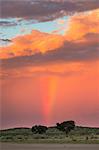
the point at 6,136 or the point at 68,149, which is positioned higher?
the point at 6,136

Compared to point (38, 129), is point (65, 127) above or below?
above

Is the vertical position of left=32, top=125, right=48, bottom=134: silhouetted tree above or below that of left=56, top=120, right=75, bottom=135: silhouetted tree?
below

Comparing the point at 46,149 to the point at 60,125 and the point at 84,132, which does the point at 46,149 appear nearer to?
the point at 84,132

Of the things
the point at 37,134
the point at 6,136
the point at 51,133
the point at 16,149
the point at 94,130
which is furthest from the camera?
the point at 51,133

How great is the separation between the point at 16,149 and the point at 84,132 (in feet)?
74.1

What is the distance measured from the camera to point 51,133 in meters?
58.2

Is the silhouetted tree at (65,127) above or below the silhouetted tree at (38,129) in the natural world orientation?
above

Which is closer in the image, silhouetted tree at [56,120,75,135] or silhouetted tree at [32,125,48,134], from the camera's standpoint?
silhouetted tree at [32,125,48,134]

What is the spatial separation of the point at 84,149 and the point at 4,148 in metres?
4.60

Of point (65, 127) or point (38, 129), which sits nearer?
point (38, 129)

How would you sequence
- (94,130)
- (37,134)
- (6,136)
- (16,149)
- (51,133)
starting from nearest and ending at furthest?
(16,149) → (6,136) → (94,130) → (37,134) → (51,133)

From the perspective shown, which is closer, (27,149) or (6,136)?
(27,149)

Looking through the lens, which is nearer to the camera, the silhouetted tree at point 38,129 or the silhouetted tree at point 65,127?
the silhouetted tree at point 38,129

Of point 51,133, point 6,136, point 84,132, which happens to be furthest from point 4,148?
point 51,133
